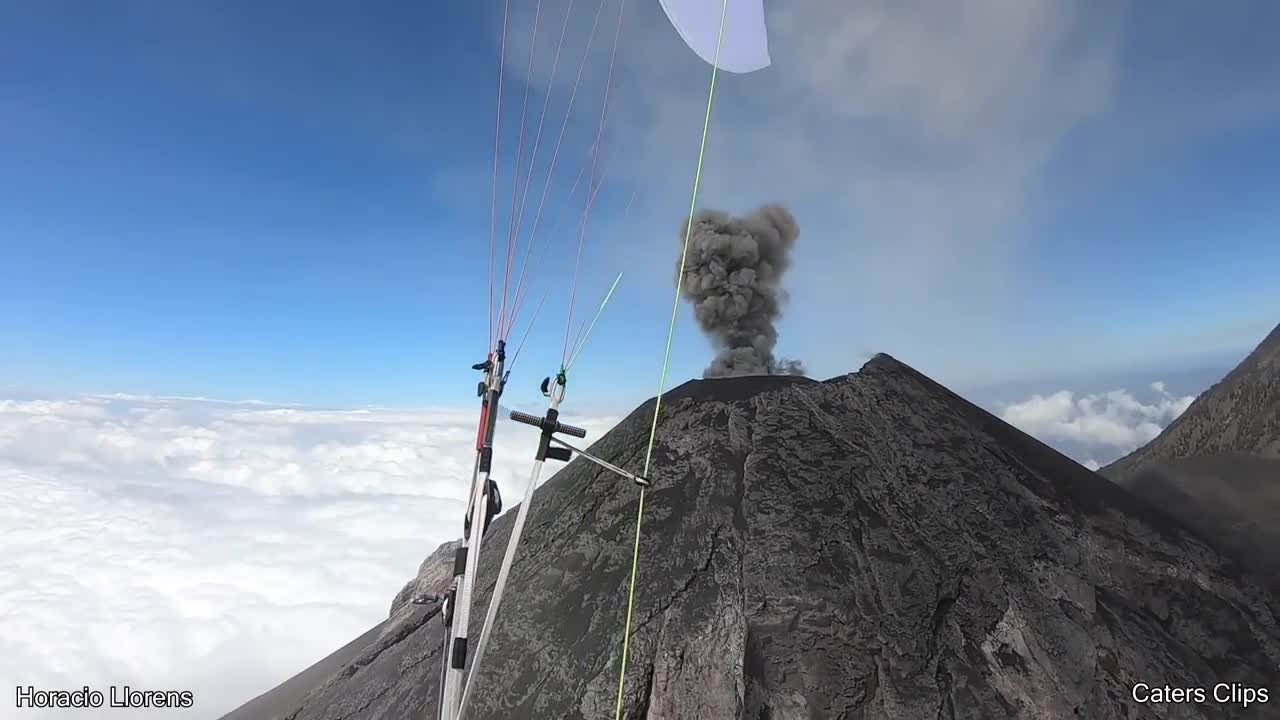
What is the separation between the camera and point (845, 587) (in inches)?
606

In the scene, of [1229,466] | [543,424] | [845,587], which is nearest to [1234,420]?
[1229,466]

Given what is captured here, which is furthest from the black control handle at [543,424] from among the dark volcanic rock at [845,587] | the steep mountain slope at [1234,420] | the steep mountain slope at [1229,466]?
the steep mountain slope at [1234,420]

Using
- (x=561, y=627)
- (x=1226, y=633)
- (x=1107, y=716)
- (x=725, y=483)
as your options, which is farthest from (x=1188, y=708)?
(x=561, y=627)

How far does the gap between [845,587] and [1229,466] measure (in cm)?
2627

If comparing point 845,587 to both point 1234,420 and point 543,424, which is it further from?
point 1234,420

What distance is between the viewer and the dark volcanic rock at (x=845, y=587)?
1424 centimetres

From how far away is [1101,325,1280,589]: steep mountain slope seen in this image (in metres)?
21.8

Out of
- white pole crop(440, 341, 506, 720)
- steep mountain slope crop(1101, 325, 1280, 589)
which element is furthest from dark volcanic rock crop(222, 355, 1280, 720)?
white pole crop(440, 341, 506, 720)

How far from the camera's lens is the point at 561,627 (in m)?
16.1

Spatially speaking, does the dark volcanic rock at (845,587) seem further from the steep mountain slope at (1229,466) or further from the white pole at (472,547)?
the white pole at (472,547)

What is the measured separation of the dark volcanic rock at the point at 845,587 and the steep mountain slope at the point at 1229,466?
366 centimetres

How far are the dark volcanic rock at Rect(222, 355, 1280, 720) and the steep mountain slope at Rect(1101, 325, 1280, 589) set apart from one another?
12.0 ft

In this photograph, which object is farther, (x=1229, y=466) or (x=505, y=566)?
(x=1229, y=466)

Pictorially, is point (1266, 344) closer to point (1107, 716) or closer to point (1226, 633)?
point (1226, 633)
